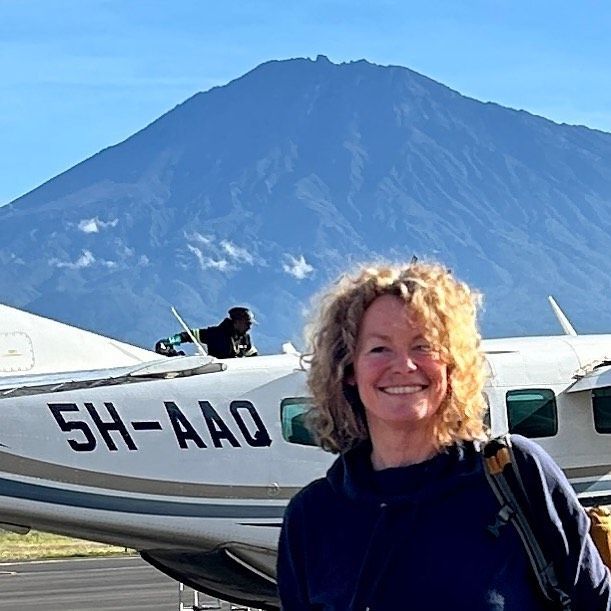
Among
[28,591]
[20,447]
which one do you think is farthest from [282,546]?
[28,591]

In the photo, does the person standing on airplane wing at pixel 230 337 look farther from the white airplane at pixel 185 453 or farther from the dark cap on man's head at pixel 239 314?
the white airplane at pixel 185 453

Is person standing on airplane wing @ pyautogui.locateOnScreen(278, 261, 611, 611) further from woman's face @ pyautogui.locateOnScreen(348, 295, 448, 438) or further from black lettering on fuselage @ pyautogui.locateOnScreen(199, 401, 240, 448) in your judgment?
black lettering on fuselage @ pyautogui.locateOnScreen(199, 401, 240, 448)

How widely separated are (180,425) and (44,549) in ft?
65.5

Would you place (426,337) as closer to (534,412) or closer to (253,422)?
(253,422)

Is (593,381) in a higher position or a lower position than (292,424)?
higher

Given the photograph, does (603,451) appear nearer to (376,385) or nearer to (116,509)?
(116,509)

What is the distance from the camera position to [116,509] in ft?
32.3

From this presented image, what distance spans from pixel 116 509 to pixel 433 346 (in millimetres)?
7079

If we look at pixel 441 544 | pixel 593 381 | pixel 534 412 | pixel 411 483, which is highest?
pixel 593 381

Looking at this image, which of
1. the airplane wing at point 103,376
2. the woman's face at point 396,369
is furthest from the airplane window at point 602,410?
the woman's face at point 396,369

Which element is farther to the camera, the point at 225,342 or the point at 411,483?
the point at 225,342

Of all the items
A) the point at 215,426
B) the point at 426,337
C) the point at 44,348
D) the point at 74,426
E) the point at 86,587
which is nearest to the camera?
the point at 426,337

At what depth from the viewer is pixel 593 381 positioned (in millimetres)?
10273

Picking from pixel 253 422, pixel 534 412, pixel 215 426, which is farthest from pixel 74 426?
pixel 534 412
